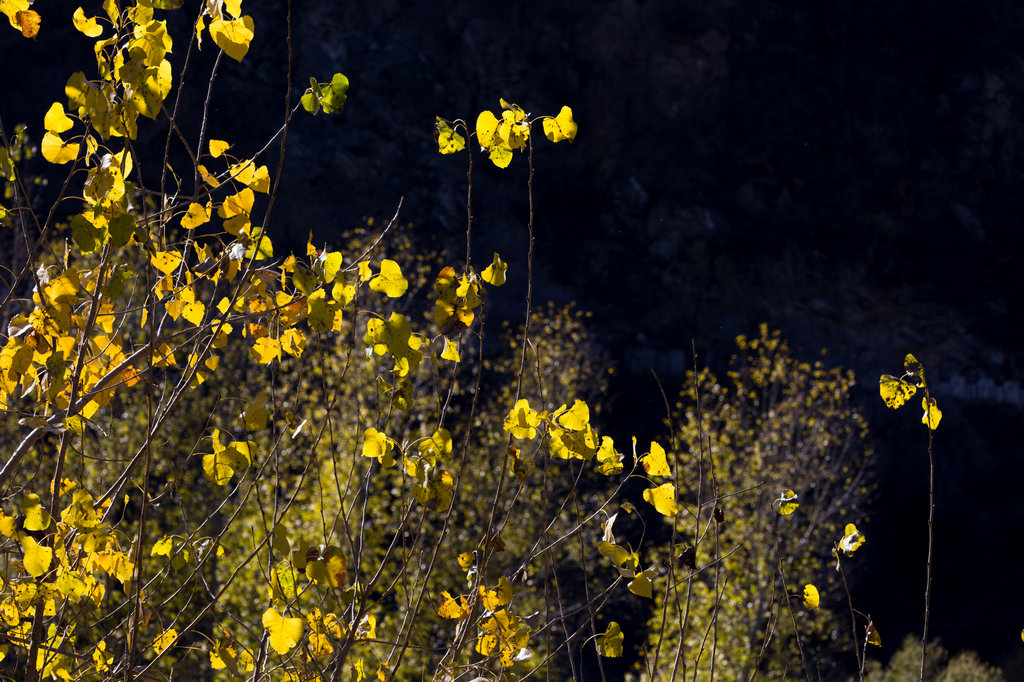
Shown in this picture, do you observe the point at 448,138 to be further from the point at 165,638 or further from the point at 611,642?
the point at 165,638

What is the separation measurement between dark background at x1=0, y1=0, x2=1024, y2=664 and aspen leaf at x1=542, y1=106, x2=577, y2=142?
19540 mm

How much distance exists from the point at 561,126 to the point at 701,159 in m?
26.2

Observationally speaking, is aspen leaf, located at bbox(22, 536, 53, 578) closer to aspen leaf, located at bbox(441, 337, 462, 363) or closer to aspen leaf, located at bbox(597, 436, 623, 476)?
aspen leaf, located at bbox(441, 337, 462, 363)

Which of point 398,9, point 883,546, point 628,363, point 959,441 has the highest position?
point 398,9

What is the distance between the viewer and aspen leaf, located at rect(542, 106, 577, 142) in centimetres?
142

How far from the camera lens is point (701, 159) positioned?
87.2 feet

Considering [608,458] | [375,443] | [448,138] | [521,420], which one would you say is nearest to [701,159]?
[448,138]

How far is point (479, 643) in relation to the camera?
1.65 metres

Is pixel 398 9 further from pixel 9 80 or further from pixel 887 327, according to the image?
pixel 887 327

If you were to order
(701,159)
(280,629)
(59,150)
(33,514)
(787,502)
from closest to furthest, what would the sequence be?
(280,629) < (33,514) < (59,150) < (787,502) < (701,159)

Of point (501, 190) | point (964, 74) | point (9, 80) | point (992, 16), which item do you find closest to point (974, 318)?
point (964, 74)

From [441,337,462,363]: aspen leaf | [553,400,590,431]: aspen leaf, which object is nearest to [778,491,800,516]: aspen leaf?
[553,400,590,431]: aspen leaf

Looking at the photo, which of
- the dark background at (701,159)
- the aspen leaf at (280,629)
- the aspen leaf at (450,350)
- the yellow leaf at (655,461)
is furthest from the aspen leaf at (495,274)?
the dark background at (701,159)

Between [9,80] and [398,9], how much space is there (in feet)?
33.2
